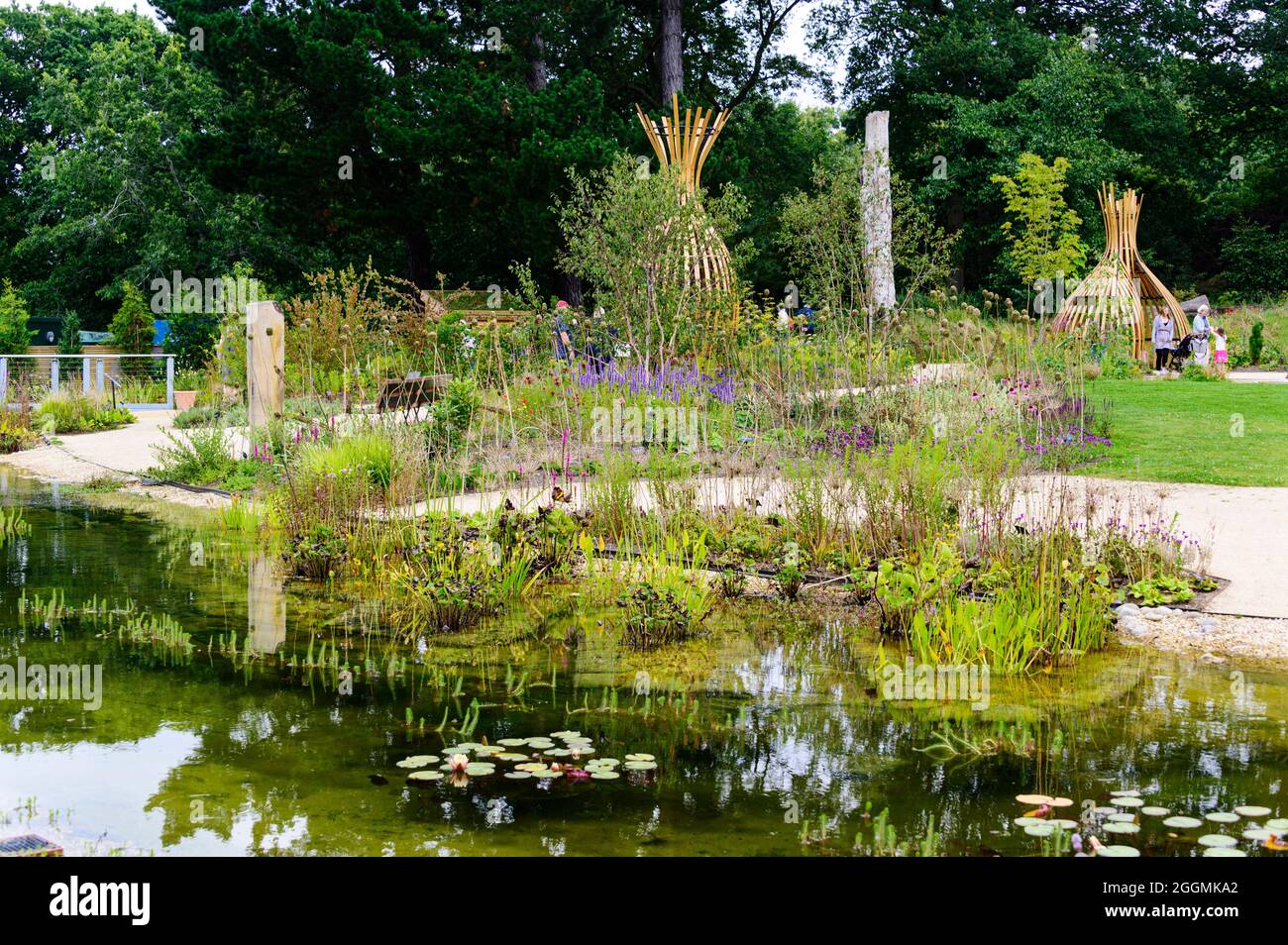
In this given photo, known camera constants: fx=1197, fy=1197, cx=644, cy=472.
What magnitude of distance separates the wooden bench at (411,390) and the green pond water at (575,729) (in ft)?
12.6

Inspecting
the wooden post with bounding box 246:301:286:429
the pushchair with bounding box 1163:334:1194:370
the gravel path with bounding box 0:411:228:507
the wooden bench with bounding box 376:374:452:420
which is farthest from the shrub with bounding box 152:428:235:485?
the pushchair with bounding box 1163:334:1194:370

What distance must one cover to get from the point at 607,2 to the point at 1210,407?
13236mm

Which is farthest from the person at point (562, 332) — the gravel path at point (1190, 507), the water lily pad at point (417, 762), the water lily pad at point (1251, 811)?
the water lily pad at point (1251, 811)

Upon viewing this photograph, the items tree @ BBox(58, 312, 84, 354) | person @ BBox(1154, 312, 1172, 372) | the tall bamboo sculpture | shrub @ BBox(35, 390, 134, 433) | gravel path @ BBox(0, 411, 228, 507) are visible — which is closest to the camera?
gravel path @ BBox(0, 411, 228, 507)

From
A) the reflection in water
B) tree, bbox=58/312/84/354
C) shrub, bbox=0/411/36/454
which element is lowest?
the reflection in water

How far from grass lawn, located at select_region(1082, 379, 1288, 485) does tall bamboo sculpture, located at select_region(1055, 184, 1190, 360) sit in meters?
3.66

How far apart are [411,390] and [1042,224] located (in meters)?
17.3

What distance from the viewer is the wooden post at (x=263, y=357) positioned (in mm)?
9531

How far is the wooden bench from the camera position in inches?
370

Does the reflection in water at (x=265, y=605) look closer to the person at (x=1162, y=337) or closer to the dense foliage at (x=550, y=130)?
the dense foliage at (x=550, y=130)

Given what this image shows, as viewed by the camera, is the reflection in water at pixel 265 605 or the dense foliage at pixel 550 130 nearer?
the reflection in water at pixel 265 605

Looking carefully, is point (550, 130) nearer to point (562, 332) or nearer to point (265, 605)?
point (562, 332)

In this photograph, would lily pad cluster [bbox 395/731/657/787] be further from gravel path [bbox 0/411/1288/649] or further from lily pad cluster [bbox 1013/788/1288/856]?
gravel path [bbox 0/411/1288/649]

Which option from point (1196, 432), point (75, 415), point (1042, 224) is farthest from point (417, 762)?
point (1042, 224)
